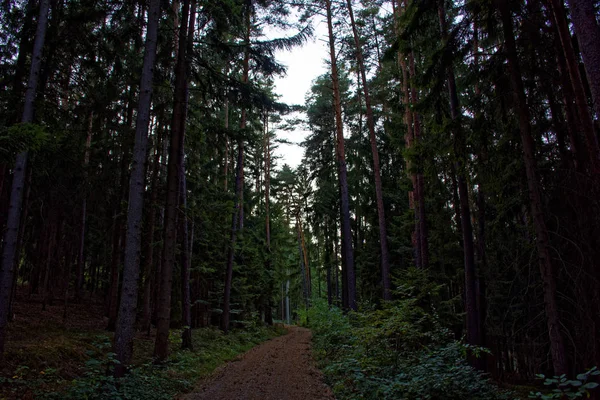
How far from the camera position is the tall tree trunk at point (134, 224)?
23.2ft

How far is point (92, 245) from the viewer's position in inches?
790

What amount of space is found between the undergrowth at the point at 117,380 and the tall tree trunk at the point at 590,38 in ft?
28.2

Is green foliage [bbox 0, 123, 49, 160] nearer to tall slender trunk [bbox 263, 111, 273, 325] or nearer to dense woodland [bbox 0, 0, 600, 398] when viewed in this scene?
dense woodland [bbox 0, 0, 600, 398]

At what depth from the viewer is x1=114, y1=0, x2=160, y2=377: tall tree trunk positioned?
7.06 m

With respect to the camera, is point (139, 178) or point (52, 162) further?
point (52, 162)

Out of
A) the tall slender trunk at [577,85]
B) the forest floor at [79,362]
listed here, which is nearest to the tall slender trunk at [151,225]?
the forest floor at [79,362]

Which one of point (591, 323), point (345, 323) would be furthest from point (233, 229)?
point (591, 323)

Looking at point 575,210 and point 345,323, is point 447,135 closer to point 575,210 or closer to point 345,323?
point 575,210

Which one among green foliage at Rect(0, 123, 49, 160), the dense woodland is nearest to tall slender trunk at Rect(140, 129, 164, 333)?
the dense woodland

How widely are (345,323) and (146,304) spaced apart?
320 inches

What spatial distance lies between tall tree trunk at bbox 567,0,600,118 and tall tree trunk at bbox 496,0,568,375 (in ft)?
4.62

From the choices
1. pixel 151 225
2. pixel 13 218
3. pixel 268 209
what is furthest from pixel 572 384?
pixel 268 209

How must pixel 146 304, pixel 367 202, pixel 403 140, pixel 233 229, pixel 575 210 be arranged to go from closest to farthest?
1. pixel 575 210
2. pixel 146 304
3. pixel 403 140
4. pixel 233 229
5. pixel 367 202

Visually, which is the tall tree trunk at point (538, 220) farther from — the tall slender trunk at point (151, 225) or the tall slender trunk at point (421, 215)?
the tall slender trunk at point (151, 225)
